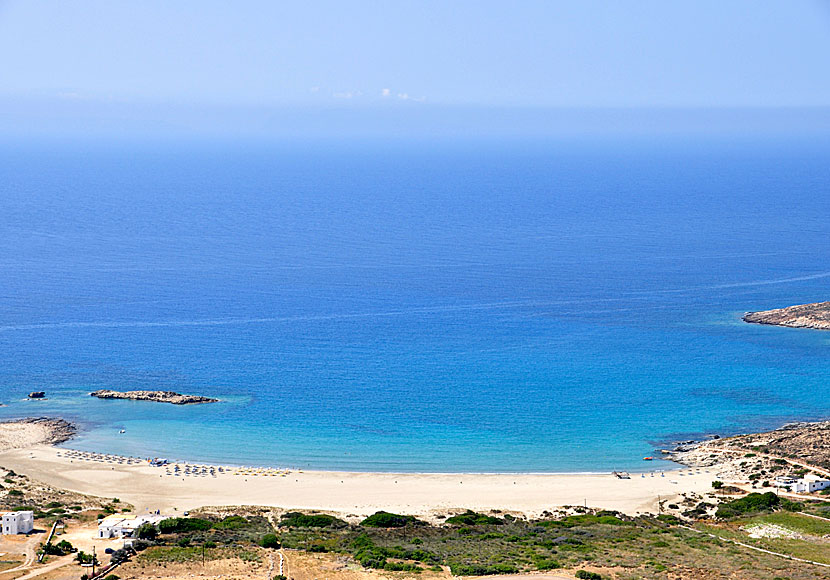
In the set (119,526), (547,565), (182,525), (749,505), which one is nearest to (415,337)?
(749,505)

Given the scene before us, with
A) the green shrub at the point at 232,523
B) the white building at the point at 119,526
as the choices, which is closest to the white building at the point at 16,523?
the white building at the point at 119,526

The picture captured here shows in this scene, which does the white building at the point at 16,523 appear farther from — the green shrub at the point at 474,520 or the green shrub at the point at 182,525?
the green shrub at the point at 474,520

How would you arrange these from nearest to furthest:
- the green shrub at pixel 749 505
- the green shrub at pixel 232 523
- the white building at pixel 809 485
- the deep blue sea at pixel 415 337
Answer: the green shrub at pixel 232 523, the green shrub at pixel 749 505, the white building at pixel 809 485, the deep blue sea at pixel 415 337

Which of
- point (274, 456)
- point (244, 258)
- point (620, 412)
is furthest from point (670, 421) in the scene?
point (244, 258)

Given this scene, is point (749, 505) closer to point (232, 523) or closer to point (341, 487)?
point (341, 487)

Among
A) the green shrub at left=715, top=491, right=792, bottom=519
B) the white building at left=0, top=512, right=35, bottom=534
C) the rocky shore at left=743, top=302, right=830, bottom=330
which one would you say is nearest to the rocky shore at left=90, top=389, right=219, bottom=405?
the white building at left=0, top=512, right=35, bottom=534

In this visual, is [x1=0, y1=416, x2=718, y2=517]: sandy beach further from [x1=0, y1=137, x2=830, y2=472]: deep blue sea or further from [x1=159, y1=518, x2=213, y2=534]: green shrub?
[x1=159, y1=518, x2=213, y2=534]: green shrub

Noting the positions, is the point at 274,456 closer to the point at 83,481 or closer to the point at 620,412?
the point at 83,481
